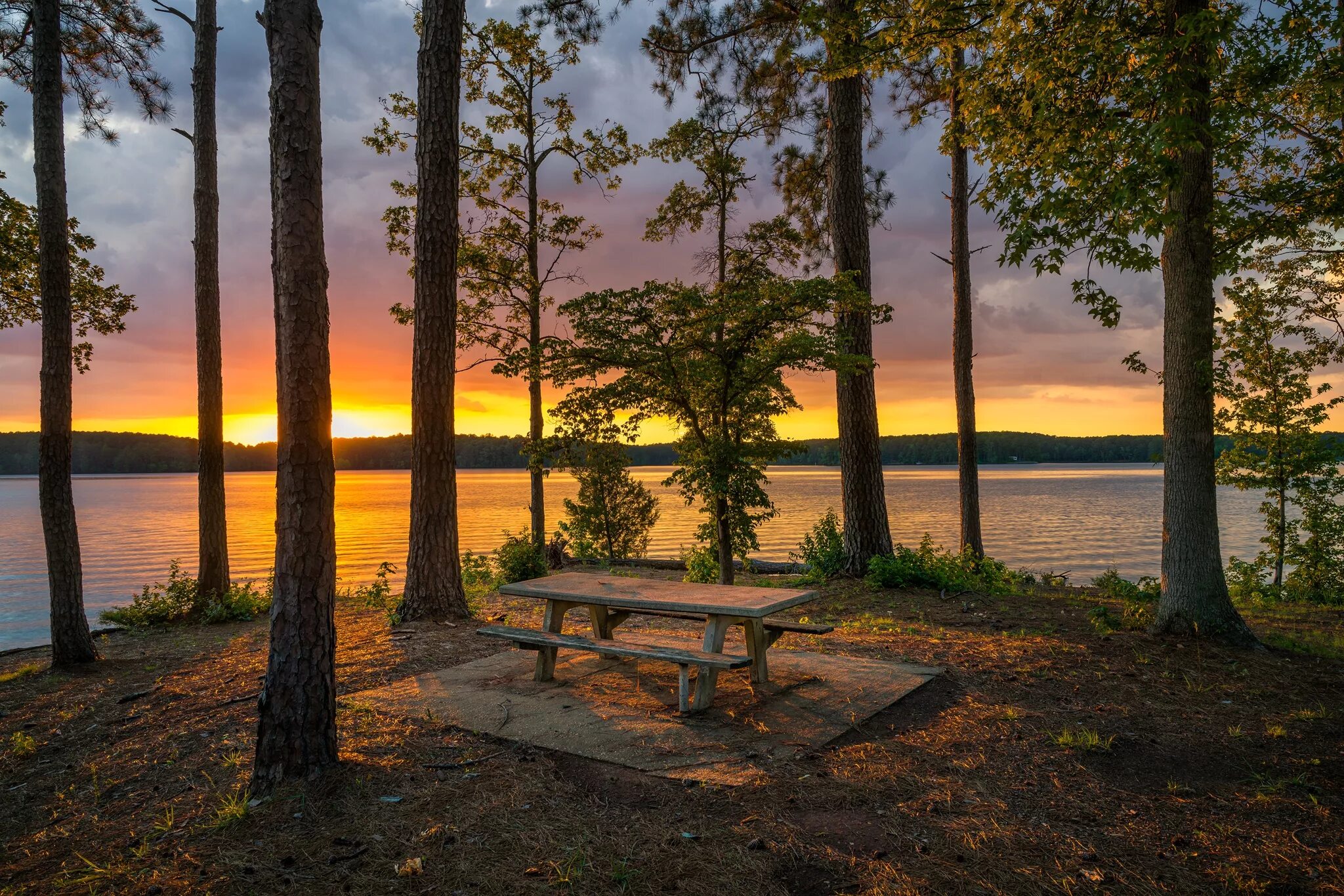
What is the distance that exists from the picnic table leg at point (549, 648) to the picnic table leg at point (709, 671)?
1287 millimetres

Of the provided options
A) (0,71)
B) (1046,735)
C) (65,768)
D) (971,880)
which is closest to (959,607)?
(1046,735)

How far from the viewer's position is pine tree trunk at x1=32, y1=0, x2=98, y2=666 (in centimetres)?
650

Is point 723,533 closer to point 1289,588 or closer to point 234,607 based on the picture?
point 234,607

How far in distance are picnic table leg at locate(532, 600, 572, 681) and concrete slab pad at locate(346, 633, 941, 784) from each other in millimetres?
74

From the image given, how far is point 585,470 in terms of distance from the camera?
1622 cm

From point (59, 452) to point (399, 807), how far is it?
5.86 m

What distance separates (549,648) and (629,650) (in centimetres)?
102

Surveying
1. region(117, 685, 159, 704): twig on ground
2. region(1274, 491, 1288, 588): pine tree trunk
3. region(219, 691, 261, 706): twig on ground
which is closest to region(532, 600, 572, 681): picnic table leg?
region(219, 691, 261, 706): twig on ground

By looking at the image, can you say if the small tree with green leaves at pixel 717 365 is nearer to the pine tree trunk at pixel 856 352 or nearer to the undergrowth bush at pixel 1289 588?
the pine tree trunk at pixel 856 352

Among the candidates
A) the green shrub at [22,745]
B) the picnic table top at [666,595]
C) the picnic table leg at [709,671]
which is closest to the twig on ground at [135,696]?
the green shrub at [22,745]

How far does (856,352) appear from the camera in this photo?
9.47 meters

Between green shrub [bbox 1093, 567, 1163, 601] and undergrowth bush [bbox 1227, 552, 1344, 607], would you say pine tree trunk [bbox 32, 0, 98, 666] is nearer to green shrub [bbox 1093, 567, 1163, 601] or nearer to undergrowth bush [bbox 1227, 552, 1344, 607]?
green shrub [bbox 1093, 567, 1163, 601]

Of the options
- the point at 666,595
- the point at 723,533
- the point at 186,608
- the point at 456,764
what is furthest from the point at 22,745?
the point at 723,533

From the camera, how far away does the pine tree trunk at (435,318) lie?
771cm
